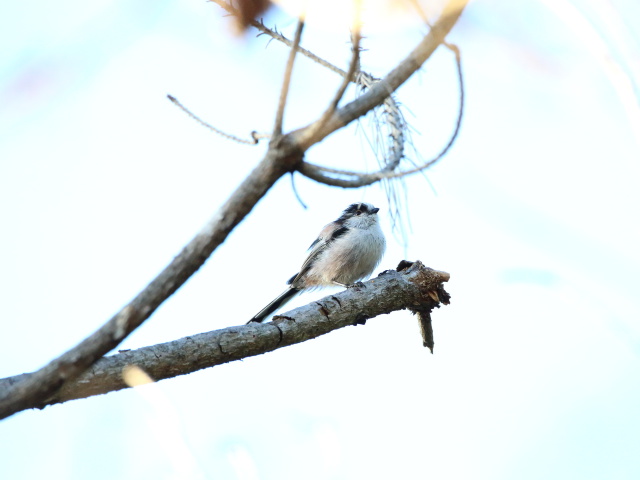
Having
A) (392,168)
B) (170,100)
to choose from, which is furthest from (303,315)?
(170,100)

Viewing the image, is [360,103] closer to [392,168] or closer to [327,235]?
[392,168]

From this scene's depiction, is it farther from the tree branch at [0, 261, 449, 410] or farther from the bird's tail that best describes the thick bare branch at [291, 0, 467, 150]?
the bird's tail

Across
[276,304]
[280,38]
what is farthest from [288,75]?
[276,304]

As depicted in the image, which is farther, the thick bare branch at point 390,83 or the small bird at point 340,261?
the small bird at point 340,261

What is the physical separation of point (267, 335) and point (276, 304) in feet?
9.85

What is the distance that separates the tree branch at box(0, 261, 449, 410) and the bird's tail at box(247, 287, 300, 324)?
1.93 m

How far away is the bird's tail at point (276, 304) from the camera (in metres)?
7.30

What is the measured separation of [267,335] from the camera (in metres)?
4.70

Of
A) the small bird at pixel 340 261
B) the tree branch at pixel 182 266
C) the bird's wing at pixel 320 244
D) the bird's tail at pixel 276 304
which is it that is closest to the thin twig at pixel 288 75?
the tree branch at pixel 182 266

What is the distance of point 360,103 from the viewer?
3.15 meters

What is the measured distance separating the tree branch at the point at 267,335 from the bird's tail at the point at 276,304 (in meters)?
1.93

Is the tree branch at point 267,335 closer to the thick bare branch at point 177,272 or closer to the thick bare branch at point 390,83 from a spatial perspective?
the thick bare branch at point 177,272

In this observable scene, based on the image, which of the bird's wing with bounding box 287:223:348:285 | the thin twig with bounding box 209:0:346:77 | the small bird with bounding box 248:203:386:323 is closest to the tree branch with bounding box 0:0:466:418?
the thin twig with bounding box 209:0:346:77

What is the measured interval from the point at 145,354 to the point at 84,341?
1.19 m
